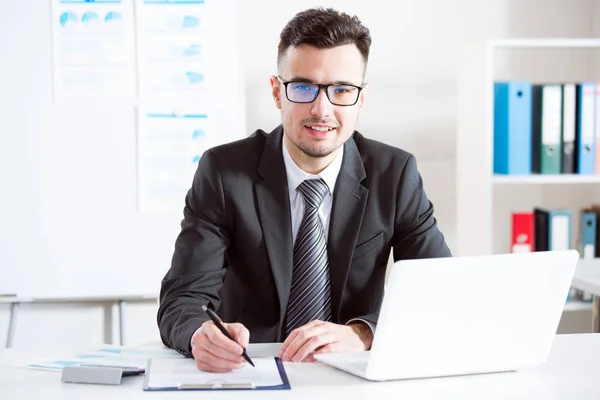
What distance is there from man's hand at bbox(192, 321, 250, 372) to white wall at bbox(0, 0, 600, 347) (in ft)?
6.30

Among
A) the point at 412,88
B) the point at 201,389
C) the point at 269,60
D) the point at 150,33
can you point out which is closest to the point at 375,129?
the point at 412,88

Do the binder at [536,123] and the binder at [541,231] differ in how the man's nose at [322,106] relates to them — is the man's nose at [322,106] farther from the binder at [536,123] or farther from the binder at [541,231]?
the binder at [541,231]

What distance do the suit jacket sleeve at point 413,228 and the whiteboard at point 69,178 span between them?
3.89 feet

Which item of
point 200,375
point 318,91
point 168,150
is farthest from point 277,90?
point 168,150

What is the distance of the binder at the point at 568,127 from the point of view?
308 cm

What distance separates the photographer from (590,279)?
2.54 m

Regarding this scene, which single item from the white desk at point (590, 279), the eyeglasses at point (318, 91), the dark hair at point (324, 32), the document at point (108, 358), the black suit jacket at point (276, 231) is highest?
the dark hair at point (324, 32)

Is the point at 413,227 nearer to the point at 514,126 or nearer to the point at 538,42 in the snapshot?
the point at 514,126

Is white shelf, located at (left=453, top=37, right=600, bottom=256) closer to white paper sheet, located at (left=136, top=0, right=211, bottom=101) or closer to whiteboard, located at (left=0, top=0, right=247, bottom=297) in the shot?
whiteboard, located at (left=0, top=0, right=247, bottom=297)

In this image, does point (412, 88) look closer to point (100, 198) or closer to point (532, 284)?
point (100, 198)

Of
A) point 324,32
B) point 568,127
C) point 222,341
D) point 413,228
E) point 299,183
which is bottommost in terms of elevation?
point 222,341

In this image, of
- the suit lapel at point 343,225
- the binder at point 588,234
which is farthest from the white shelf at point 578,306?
the suit lapel at point 343,225

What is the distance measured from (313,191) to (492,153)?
1.32 meters

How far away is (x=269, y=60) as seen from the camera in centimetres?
328
